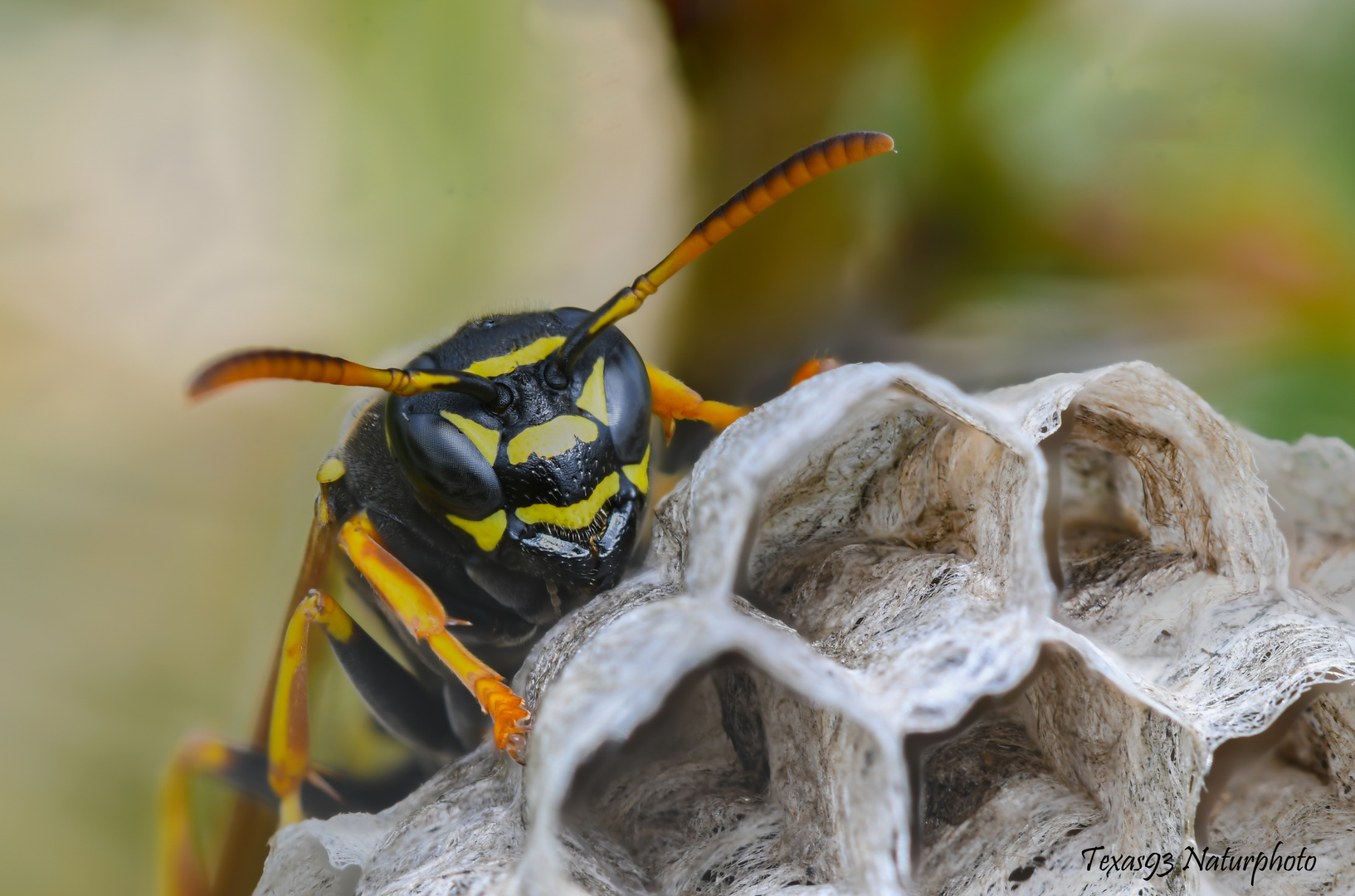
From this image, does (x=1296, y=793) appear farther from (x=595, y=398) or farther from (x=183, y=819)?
(x=183, y=819)

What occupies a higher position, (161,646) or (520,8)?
(520,8)

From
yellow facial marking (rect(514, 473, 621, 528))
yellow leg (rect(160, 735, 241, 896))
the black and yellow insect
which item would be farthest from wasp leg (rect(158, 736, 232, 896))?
yellow facial marking (rect(514, 473, 621, 528))

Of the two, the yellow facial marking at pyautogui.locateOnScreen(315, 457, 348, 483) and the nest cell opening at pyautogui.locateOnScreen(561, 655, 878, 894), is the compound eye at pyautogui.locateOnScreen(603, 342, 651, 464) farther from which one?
the yellow facial marking at pyautogui.locateOnScreen(315, 457, 348, 483)

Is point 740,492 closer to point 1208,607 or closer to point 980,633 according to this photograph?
point 980,633

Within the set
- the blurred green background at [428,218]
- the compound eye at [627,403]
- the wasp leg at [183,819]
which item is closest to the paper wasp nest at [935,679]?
the compound eye at [627,403]

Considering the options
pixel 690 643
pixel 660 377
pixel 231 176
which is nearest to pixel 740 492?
pixel 690 643

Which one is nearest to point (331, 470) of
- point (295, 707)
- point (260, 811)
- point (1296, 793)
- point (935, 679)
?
point (295, 707)
